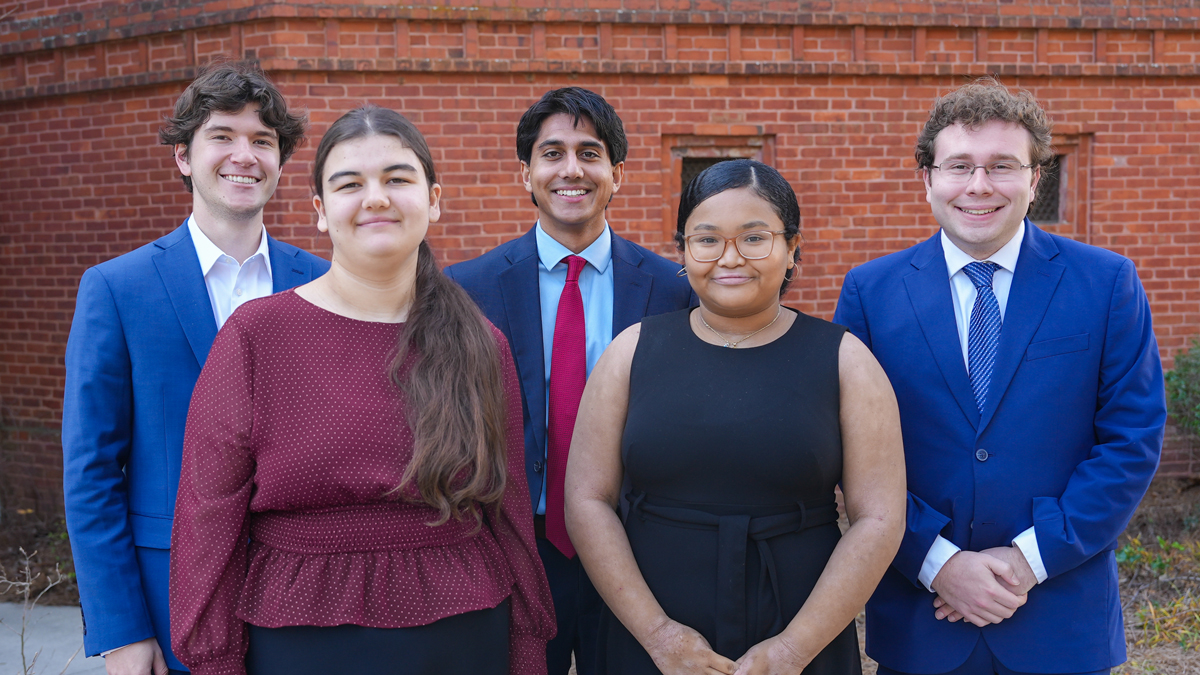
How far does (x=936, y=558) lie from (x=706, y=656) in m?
0.70

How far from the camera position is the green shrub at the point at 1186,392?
668 centimetres

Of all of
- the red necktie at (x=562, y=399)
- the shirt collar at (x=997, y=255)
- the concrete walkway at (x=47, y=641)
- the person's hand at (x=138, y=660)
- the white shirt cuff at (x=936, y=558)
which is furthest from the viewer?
the concrete walkway at (x=47, y=641)

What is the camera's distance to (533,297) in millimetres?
2922

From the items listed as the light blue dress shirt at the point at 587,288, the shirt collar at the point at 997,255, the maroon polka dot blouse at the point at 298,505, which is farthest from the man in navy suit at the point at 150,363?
the shirt collar at the point at 997,255

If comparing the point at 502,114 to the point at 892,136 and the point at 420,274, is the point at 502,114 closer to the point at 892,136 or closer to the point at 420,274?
the point at 892,136

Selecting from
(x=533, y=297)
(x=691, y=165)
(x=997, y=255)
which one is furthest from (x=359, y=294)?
(x=691, y=165)

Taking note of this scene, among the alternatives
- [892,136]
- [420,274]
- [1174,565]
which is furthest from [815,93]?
[420,274]

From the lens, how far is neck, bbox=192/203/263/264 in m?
→ 2.60

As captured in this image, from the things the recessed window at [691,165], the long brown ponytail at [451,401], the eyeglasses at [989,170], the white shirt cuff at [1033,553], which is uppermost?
the recessed window at [691,165]

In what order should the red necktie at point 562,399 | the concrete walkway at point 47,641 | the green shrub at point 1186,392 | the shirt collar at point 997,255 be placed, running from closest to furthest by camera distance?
the shirt collar at point 997,255
the red necktie at point 562,399
the concrete walkway at point 47,641
the green shrub at point 1186,392

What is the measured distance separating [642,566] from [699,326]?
658 mm

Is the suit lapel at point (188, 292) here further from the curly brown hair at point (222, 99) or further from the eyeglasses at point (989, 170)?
the eyeglasses at point (989, 170)

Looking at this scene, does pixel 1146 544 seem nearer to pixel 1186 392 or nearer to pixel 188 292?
pixel 1186 392

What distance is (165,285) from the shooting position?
2.45 meters
